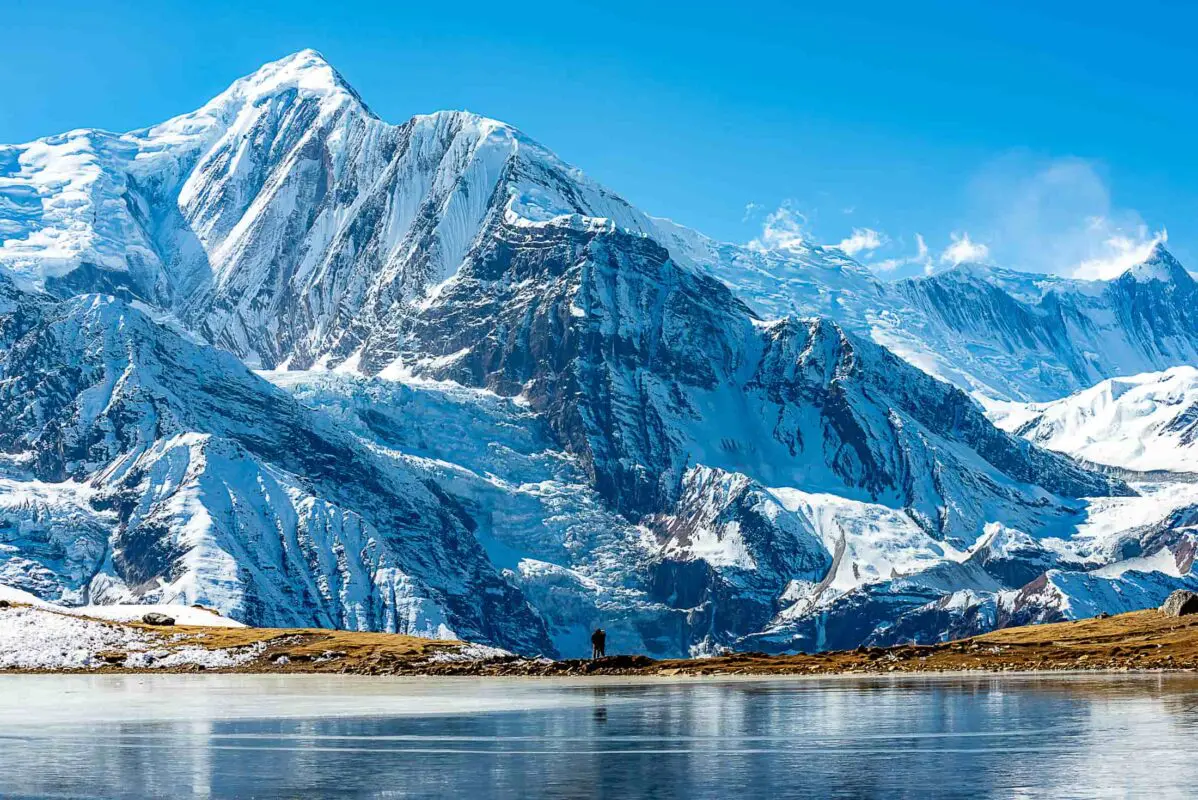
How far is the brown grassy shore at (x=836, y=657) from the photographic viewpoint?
123688 millimetres

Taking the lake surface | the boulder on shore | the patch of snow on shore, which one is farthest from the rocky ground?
the lake surface

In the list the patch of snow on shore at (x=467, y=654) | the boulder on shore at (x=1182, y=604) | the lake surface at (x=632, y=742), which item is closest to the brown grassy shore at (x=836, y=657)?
the patch of snow on shore at (x=467, y=654)

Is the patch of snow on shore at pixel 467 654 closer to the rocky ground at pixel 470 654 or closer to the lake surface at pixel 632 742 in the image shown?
the rocky ground at pixel 470 654

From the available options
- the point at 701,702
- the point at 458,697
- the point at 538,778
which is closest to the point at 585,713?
the point at 701,702

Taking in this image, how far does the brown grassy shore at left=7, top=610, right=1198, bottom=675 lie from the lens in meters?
124

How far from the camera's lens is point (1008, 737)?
6956cm

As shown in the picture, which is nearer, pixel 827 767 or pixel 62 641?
pixel 827 767

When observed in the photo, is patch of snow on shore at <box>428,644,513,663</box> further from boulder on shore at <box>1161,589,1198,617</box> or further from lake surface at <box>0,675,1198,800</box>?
boulder on shore at <box>1161,589,1198,617</box>

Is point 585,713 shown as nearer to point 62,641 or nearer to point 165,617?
point 62,641

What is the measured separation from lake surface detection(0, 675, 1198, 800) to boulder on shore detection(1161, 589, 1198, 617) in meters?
35.6

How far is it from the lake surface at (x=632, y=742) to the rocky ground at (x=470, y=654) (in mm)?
19797

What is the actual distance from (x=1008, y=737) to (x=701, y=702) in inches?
1029

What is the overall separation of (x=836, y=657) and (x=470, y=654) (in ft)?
115

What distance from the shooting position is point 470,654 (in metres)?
155
